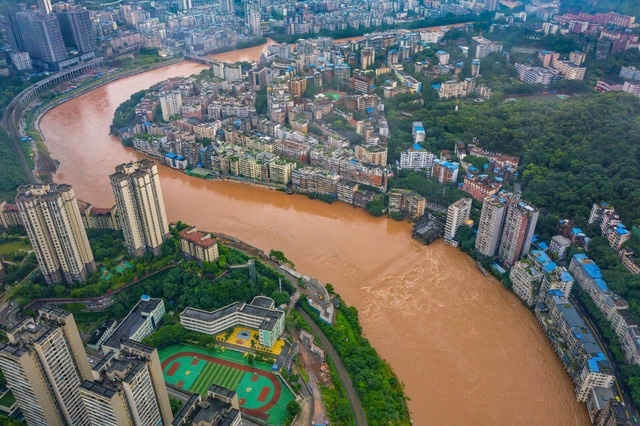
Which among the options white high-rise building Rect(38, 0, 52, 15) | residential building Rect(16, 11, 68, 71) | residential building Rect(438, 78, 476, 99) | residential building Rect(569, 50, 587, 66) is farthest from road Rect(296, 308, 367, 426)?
white high-rise building Rect(38, 0, 52, 15)

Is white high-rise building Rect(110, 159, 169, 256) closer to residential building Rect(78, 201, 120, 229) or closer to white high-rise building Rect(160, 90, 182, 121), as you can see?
residential building Rect(78, 201, 120, 229)

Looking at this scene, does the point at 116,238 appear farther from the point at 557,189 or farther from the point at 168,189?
the point at 557,189

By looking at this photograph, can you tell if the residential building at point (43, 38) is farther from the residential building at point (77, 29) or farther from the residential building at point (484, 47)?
the residential building at point (484, 47)

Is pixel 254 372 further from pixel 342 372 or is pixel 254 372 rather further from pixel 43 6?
pixel 43 6

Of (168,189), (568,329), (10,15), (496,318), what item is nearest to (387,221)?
(496,318)

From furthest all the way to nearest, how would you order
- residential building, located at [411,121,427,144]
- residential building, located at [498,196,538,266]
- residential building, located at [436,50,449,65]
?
residential building, located at [436,50,449,65] → residential building, located at [411,121,427,144] → residential building, located at [498,196,538,266]

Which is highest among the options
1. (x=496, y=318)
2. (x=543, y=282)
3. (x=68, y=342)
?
(x=68, y=342)

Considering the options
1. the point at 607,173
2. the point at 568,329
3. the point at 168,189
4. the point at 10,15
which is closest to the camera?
the point at 568,329
